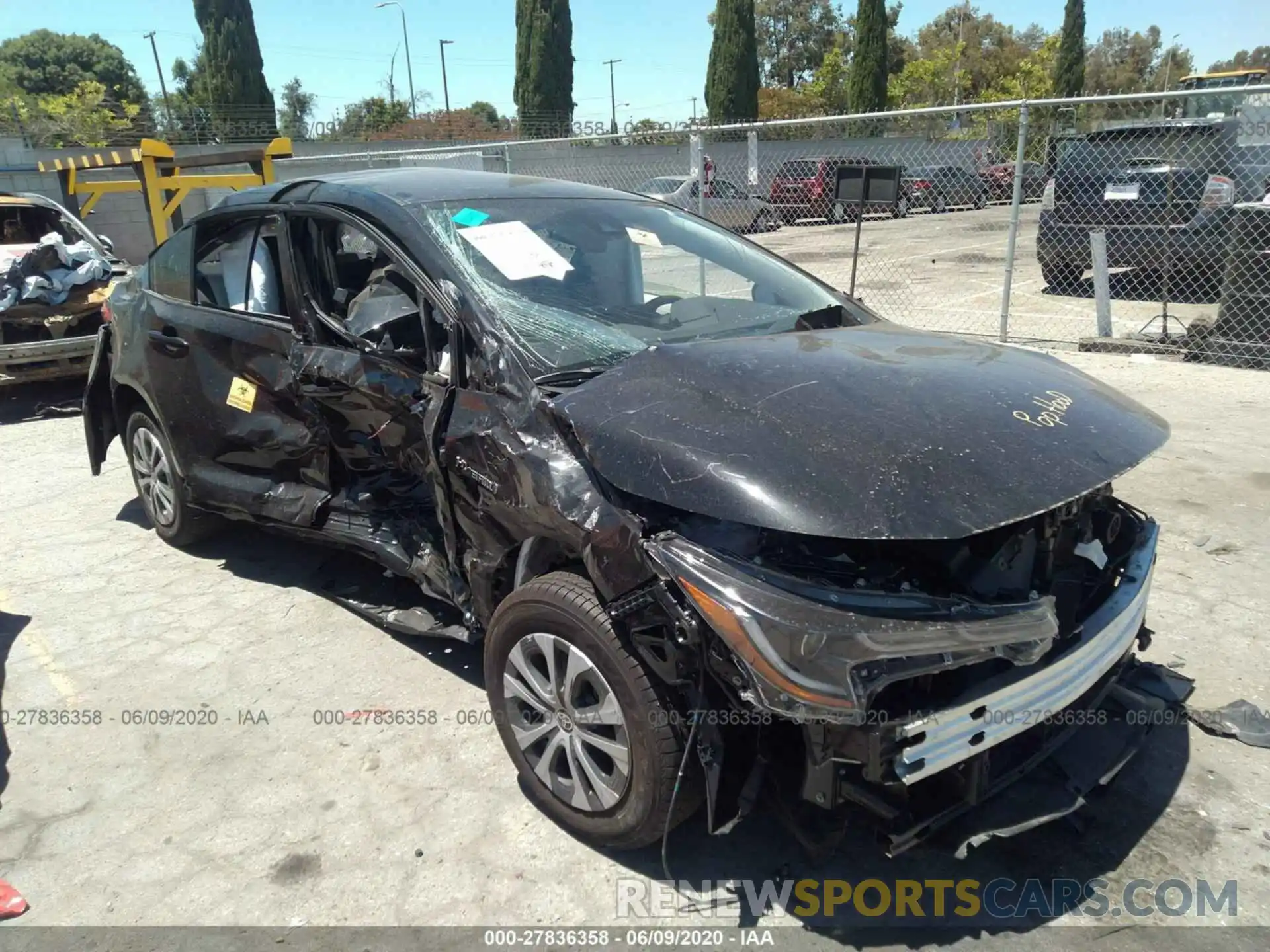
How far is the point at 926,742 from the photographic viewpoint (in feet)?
6.70

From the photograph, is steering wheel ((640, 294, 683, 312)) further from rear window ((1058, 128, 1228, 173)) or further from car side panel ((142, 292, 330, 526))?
rear window ((1058, 128, 1228, 173))

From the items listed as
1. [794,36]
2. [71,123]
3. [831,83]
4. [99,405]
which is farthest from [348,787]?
[794,36]

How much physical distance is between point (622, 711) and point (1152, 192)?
1001 cm

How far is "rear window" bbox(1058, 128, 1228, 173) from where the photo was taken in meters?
9.34

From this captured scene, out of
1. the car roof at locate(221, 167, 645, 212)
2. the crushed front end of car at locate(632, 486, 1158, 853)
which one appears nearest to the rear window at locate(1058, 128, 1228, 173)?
the car roof at locate(221, 167, 645, 212)

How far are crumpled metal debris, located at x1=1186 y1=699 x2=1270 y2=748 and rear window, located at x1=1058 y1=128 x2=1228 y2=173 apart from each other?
8.30m

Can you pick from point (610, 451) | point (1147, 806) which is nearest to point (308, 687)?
point (610, 451)

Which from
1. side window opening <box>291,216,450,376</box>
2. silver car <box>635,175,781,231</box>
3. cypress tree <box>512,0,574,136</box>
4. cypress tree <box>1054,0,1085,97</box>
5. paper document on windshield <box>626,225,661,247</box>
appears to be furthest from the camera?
cypress tree <box>1054,0,1085,97</box>

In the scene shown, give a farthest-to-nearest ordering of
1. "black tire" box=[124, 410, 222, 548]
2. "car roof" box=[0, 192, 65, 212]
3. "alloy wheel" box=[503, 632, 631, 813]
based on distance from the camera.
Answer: "car roof" box=[0, 192, 65, 212] < "black tire" box=[124, 410, 222, 548] < "alloy wheel" box=[503, 632, 631, 813]

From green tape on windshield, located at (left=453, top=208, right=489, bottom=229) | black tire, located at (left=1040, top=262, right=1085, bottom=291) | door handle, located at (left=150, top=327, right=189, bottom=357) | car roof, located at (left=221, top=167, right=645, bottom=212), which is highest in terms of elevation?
car roof, located at (left=221, top=167, right=645, bottom=212)

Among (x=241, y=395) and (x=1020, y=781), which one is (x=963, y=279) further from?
(x=1020, y=781)

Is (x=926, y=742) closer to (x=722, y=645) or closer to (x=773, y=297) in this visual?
(x=722, y=645)

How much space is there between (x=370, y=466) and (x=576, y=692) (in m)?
1.58

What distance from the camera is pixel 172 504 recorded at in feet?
15.4
